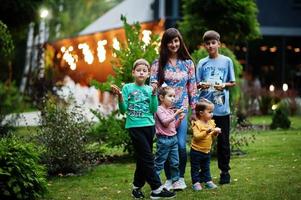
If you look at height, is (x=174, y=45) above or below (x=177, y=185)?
above

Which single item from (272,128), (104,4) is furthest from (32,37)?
(104,4)

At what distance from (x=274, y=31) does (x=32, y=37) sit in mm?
13653

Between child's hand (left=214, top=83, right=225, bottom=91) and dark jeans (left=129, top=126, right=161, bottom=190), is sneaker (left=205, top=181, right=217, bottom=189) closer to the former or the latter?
dark jeans (left=129, top=126, right=161, bottom=190)

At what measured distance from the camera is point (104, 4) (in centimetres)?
7694

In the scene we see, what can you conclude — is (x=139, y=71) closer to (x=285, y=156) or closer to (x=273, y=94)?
(x=285, y=156)

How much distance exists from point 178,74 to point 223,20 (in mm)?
10531

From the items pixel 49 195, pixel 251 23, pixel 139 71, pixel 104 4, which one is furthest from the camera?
pixel 104 4

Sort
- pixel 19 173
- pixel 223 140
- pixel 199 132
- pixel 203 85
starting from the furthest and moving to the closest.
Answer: pixel 223 140
pixel 203 85
pixel 199 132
pixel 19 173

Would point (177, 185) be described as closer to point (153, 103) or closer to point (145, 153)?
point (145, 153)

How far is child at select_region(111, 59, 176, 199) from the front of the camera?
7.15 meters

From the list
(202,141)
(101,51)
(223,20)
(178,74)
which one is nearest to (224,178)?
(202,141)

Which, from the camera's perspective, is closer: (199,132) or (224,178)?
(199,132)

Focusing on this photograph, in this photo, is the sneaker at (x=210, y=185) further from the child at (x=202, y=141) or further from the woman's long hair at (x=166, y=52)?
the woman's long hair at (x=166, y=52)

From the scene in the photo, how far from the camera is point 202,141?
25.2ft
